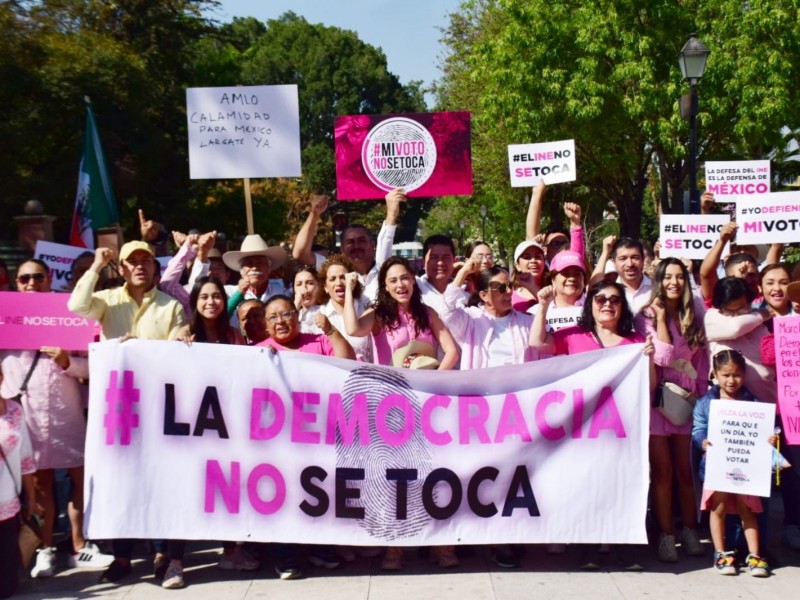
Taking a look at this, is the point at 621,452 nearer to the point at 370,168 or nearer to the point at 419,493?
the point at 419,493

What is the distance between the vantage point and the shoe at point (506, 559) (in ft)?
18.7

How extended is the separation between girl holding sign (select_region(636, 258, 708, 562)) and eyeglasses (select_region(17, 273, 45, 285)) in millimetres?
3675

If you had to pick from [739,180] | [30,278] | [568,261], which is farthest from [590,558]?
[739,180]

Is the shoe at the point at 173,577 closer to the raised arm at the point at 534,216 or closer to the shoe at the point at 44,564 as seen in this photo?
the shoe at the point at 44,564

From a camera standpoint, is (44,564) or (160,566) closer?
(160,566)

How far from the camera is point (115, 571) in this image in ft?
18.6

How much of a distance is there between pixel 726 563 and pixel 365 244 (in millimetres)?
3112

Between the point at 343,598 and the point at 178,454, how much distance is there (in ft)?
4.14

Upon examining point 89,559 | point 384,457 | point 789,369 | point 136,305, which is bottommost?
point 89,559

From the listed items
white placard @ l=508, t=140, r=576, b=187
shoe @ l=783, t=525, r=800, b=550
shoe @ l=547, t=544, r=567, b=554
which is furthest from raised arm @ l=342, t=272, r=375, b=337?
white placard @ l=508, t=140, r=576, b=187

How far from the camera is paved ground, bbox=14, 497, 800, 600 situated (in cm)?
528

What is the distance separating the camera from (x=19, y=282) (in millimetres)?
6102

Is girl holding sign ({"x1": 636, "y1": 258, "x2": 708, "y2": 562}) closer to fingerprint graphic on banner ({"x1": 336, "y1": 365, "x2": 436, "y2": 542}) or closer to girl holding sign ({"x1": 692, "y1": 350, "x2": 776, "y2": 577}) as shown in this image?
girl holding sign ({"x1": 692, "y1": 350, "x2": 776, "y2": 577})

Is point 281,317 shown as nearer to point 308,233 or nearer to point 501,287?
point 501,287
